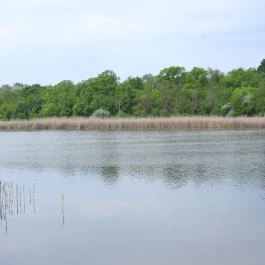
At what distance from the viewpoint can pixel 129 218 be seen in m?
8.84

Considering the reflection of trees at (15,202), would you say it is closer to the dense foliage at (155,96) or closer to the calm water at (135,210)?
the calm water at (135,210)

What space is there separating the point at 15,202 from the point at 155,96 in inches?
1395

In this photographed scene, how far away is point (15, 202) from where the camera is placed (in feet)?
32.8

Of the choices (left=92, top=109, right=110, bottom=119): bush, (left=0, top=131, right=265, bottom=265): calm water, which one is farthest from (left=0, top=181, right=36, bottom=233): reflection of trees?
(left=92, top=109, right=110, bottom=119): bush

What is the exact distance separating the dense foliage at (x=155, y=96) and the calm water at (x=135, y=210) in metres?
23.7

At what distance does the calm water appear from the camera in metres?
6.97

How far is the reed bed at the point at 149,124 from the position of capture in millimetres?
31906

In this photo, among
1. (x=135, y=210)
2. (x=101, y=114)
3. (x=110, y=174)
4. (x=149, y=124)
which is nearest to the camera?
(x=135, y=210)

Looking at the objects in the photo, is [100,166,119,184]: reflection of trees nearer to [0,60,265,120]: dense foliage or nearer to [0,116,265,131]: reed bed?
[0,116,265,131]: reed bed

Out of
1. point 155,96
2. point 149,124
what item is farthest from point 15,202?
point 155,96

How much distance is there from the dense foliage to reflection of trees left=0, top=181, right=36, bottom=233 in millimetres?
27616

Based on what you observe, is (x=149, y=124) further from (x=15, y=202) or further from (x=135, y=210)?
(x=135, y=210)

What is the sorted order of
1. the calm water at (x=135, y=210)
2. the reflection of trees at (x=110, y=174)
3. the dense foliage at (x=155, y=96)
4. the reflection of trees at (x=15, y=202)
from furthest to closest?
1. the dense foliage at (x=155, y=96)
2. the reflection of trees at (x=110, y=174)
3. the reflection of trees at (x=15, y=202)
4. the calm water at (x=135, y=210)

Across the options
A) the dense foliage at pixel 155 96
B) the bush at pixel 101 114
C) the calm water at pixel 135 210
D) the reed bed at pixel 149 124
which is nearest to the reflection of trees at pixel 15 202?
the calm water at pixel 135 210
